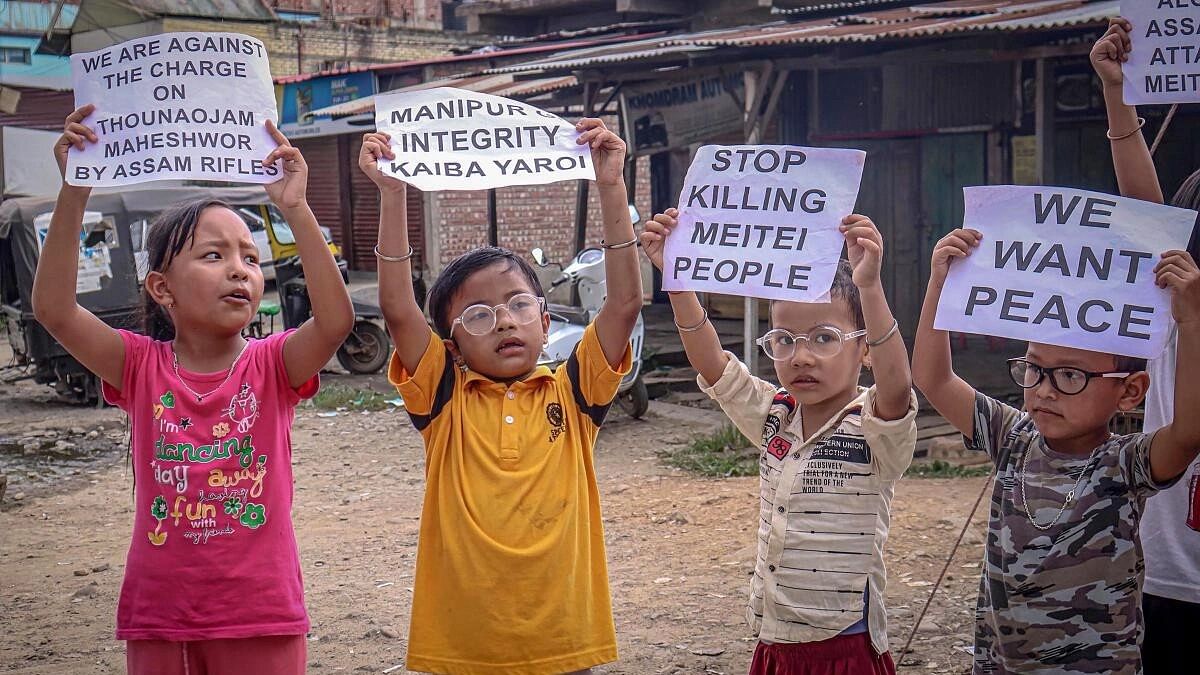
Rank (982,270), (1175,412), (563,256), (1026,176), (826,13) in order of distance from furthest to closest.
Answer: (563,256), (826,13), (1026,176), (982,270), (1175,412)

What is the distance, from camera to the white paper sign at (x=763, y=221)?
2.65 m

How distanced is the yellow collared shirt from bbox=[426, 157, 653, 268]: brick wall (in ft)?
58.3

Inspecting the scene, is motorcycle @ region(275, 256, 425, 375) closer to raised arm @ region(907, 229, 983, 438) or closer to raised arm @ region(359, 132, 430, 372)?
raised arm @ region(359, 132, 430, 372)

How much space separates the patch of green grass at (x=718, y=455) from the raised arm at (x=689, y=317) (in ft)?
16.1

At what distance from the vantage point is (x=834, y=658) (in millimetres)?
2643

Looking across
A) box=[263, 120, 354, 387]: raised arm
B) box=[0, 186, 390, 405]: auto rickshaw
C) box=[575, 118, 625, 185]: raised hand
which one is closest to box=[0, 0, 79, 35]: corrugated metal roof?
box=[0, 186, 390, 405]: auto rickshaw

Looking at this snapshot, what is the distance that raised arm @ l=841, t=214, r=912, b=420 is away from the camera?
249 centimetres

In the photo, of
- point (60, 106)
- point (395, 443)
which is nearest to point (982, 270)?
point (395, 443)

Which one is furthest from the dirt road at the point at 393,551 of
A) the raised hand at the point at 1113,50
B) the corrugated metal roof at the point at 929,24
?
the corrugated metal roof at the point at 929,24

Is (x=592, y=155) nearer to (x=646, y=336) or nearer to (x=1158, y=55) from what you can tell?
(x=1158, y=55)

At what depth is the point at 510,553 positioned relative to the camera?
2.62m

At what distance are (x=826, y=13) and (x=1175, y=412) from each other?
10960mm

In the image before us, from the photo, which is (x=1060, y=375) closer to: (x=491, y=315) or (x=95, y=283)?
(x=491, y=315)

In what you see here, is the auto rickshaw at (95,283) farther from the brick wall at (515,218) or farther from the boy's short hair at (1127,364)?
the boy's short hair at (1127,364)
